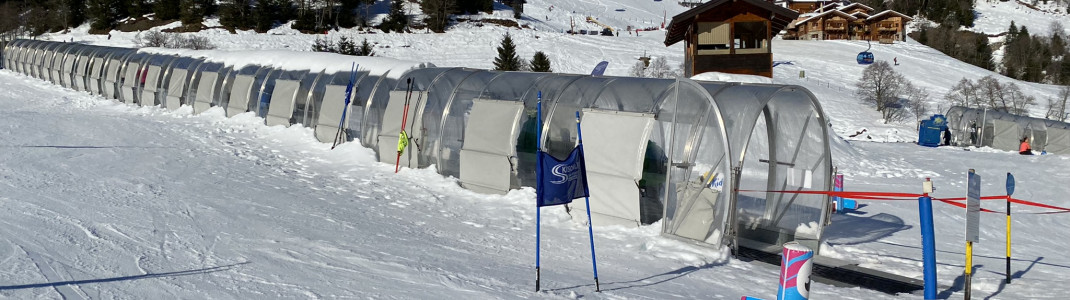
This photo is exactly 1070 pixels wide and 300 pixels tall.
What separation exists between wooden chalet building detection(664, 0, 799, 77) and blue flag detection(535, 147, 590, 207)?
3560cm

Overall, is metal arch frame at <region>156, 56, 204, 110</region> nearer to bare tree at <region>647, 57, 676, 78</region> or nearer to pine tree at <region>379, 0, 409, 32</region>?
bare tree at <region>647, 57, 676, 78</region>

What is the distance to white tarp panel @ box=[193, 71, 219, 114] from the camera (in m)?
25.8

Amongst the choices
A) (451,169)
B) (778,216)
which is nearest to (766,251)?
(778,216)

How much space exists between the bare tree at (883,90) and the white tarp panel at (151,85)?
3892 centimetres

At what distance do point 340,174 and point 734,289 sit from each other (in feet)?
31.3

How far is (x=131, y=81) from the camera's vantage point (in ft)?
98.0

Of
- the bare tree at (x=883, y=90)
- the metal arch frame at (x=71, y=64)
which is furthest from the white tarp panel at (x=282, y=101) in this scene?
the bare tree at (x=883, y=90)

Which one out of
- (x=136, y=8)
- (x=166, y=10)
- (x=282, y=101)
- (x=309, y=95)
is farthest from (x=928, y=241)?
(x=136, y=8)

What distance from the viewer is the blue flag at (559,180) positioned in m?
9.73

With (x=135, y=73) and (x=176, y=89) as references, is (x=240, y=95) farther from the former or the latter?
(x=135, y=73)

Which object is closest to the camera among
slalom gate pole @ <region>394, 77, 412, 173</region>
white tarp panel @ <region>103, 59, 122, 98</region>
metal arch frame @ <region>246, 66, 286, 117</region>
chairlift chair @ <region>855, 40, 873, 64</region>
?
slalom gate pole @ <region>394, 77, 412, 173</region>

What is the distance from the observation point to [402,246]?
38.3ft

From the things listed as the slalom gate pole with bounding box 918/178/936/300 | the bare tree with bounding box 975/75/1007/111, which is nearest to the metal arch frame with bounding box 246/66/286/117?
the slalom gate pole with bounding box 918/178/936/300

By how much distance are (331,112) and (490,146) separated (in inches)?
241
